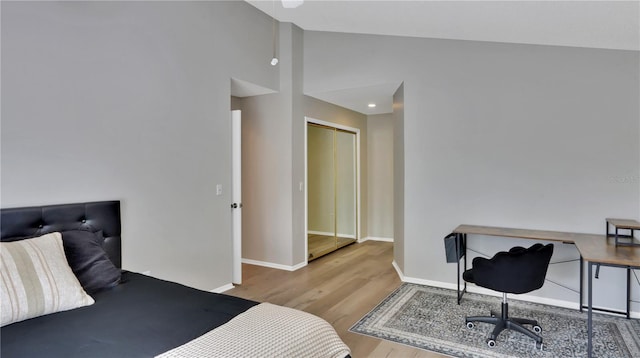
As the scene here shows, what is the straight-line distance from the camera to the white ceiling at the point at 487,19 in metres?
2.70

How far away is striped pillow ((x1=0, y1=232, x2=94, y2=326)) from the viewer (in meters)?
1.71

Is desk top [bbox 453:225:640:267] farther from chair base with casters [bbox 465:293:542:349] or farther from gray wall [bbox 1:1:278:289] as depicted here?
gray wall [bbox 1:1:278:289]

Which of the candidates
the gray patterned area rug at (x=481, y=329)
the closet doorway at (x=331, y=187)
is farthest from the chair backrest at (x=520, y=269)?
the closet doorway at (x=331, y=187)

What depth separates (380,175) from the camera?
21.3ft

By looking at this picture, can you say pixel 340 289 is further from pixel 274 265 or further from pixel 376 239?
pixel 376 239

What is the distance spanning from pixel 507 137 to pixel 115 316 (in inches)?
144

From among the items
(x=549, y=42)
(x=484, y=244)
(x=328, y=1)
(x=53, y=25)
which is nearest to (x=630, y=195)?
(x=484, y=244)

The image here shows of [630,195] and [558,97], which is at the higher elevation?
[558,97]

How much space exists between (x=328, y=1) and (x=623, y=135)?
299 cm

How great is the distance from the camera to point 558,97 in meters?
3.47

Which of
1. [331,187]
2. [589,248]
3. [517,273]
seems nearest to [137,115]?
[517,273]

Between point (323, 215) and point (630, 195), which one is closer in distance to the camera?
point (630, 195)

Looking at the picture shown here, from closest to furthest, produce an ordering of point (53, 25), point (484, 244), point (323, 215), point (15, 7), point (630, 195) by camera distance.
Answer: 1. point (15, 7)
2. point (53, 25)
3. point (630, 195)
4. point (484, 244)
5. point (323, 215)

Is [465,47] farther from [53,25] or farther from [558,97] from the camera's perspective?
[53,25]
